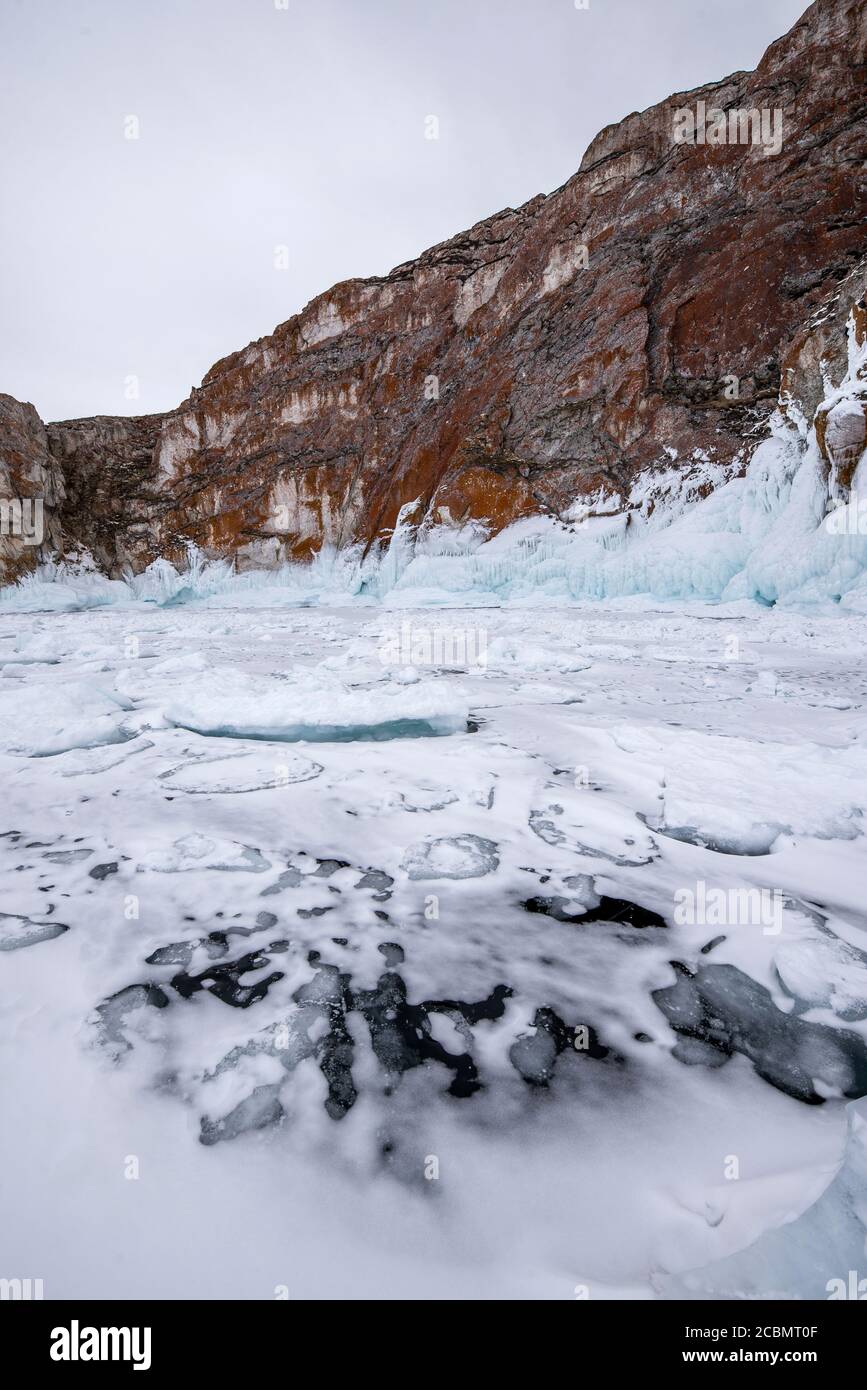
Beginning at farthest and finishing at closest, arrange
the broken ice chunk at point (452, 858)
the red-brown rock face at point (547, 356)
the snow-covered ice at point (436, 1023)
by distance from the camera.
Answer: the red-brown rock face at point (547, 356) < the broken ice chunk at point (452, 858) < the snow-covered ice at point (436, 1023)

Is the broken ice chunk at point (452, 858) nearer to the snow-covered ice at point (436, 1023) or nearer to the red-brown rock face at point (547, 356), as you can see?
the snow-covered ice at point (436, 1023)

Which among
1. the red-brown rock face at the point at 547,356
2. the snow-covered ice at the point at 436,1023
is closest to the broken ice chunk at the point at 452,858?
the snow-covered ice at the point at 436,1023

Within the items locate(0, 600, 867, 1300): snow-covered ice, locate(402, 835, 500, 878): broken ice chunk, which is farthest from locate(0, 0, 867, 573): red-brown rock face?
locate(402, 835, 500, 878): broken ice chunk

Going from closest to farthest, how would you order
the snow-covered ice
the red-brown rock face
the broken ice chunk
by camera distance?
1. the snow-covered ice
2. the broken ice chunk
3. the red-brown rock face

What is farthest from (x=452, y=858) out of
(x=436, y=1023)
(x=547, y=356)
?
(x=547, y=356)

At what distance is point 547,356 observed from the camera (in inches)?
966

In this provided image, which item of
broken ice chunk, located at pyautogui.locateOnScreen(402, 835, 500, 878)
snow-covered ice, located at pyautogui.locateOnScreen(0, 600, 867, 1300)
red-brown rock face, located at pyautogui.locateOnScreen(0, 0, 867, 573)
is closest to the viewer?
snow-covered ice, located at pyautogui.locateOnScreen(0, 600, 867, 1300)

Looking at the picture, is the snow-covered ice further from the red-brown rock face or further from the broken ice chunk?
the red-brown rock face

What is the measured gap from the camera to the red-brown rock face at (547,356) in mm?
18594

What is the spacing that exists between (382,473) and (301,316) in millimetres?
14711

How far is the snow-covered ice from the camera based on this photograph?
81 centimetres

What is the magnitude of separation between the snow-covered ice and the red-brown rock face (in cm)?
1672

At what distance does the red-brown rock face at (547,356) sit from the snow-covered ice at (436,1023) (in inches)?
658
